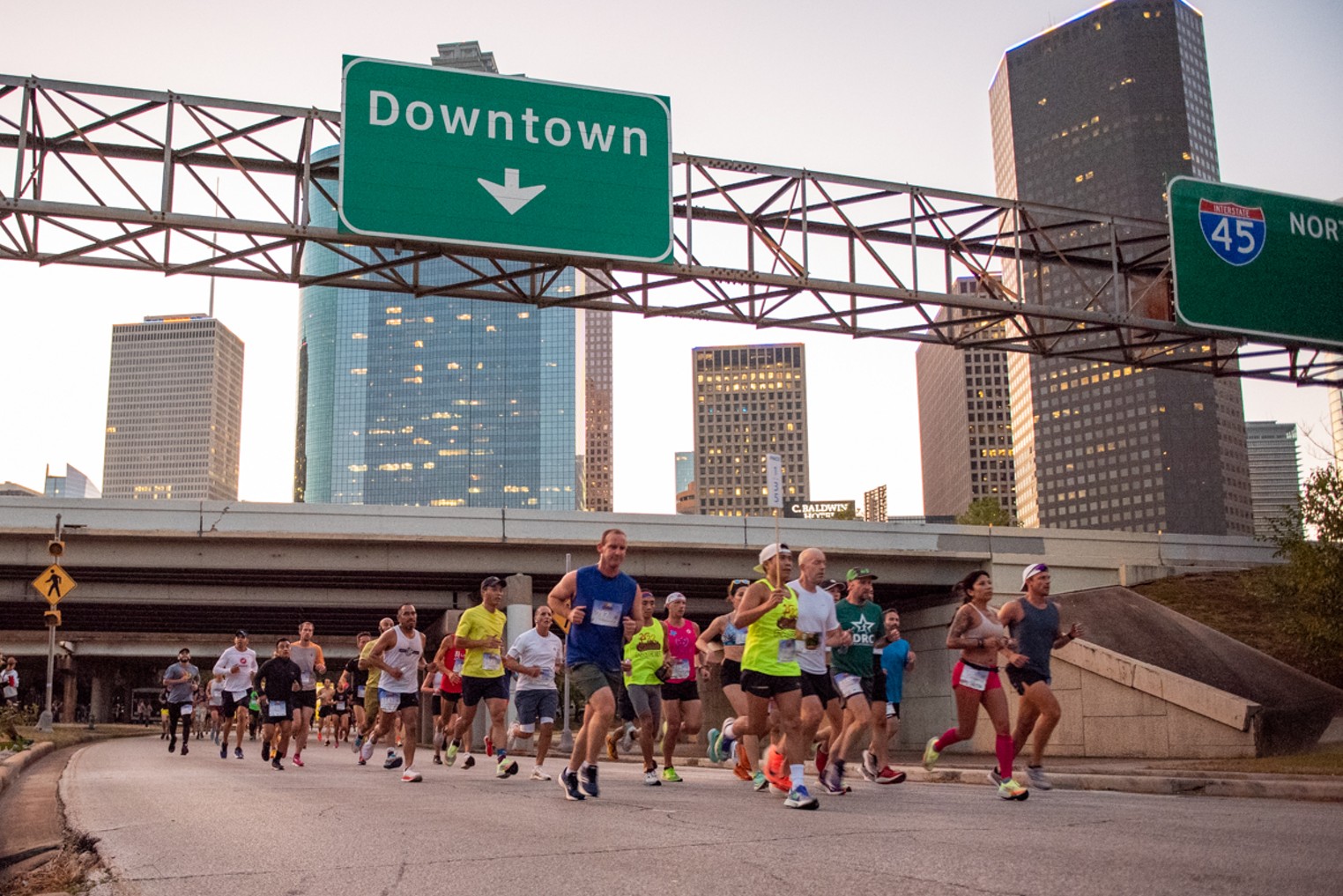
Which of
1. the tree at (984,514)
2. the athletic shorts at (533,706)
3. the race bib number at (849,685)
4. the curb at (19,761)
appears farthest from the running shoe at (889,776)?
the tree at (984,514)

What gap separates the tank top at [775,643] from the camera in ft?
30.7

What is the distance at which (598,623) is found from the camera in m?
9.56

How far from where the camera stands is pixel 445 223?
14.2 m

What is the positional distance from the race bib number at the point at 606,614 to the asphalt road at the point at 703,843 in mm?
1340

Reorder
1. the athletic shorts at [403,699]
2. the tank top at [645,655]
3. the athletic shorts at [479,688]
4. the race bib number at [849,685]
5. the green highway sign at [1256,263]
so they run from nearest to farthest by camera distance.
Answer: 1. the race bib number at [849,685]
2. the tank top at [645,655]
3. the athletic shorts at [403,699]
4. the athletic shorts at [479,688]
5. the green highway sign at [1256,263]

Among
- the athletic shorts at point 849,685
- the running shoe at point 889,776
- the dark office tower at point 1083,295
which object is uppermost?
the dark office tower at point 1083,295

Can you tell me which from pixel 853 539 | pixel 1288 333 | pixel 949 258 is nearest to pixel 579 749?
pixel 949 258

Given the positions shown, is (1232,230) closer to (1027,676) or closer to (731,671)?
(1027,676)

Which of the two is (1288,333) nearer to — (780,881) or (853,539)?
(780,881)

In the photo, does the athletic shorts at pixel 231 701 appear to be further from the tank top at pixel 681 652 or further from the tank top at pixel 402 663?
the tank top at pixel 681 652

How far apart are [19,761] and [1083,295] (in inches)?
7169

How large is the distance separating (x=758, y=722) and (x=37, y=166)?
11015mm

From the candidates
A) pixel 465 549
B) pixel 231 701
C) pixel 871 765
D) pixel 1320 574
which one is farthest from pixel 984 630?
pixel 465 549

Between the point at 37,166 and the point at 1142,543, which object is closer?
the point at 37,166
